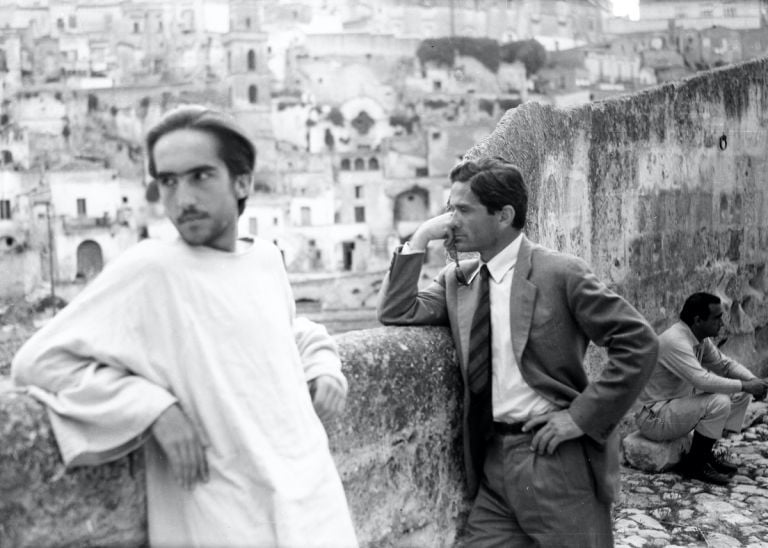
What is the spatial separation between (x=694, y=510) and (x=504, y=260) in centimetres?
225

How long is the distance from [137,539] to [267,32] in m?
74.2

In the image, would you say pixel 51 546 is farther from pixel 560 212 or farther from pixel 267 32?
pixel 267 32

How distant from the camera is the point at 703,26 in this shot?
77.8m

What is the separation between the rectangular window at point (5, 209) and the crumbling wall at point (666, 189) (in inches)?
2068

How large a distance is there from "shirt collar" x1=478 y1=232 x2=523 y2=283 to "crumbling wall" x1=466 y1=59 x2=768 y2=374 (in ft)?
4.32

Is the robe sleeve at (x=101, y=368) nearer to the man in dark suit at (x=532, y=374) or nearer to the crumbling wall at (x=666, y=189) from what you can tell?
the man in dark suit at (x=532, y=374)

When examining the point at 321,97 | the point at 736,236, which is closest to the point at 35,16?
the point at 321,97

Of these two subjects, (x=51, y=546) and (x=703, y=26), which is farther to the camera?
(x=703, y=26)

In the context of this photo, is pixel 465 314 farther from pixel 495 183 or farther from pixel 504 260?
pixel 495 183

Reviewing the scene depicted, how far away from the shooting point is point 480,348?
9.57 feet

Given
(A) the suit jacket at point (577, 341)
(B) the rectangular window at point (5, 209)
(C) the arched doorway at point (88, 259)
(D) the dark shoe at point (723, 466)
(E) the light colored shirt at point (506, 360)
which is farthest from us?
(B) the rectangular window at point (5, 209)

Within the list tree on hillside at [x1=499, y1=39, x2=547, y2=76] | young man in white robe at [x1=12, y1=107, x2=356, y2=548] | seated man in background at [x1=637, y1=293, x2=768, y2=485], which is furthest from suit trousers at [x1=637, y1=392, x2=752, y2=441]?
tree on hillside at [x1=499, y1=39, x2=547, y2=76]

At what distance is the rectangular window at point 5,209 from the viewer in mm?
53531

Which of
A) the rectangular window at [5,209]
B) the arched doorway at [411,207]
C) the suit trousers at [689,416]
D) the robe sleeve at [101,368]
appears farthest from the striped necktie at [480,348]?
the rectangular window at [5,209]
